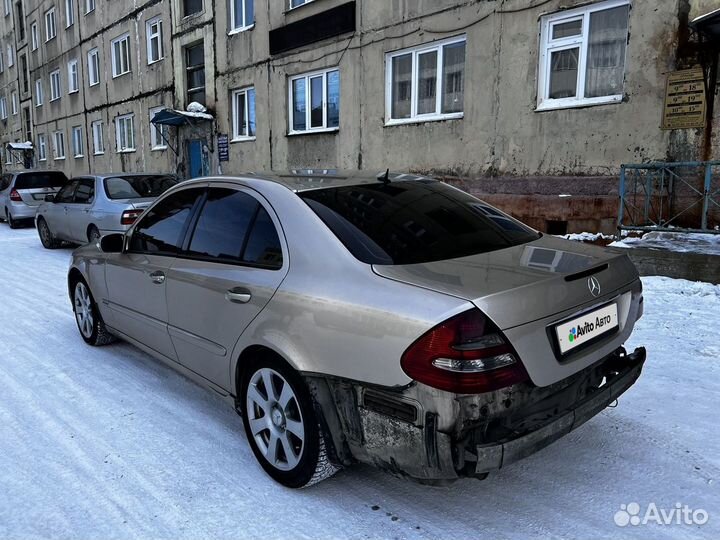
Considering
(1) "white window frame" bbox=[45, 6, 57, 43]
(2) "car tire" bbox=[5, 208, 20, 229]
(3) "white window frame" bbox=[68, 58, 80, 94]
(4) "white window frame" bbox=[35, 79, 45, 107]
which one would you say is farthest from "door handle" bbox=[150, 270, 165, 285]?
(4) "white window frame" bbox=[35, 79, 45, 107]

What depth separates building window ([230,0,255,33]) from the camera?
14.5m

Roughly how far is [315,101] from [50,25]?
2197 centimetres

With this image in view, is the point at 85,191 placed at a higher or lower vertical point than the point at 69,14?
lower

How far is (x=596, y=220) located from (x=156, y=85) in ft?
52.3

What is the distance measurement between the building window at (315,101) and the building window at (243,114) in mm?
1877

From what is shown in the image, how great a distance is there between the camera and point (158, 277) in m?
3.64

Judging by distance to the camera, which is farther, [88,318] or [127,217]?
[127,217]

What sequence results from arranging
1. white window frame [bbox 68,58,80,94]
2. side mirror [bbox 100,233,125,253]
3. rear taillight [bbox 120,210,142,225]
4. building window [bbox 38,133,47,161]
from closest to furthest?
side mirror [bbox 100,233,125,253] < rear taillight [bbox 120,210,142,225] < white window frame [bbox 68,58,80,94] < building window [bbox 38,133,47,161]

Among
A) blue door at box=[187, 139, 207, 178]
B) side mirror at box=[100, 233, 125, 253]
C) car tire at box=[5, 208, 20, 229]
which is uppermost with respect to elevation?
blue door at box=[187, 139, 207, 178]

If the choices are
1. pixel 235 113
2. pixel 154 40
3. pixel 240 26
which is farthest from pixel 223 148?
pixel 154 40

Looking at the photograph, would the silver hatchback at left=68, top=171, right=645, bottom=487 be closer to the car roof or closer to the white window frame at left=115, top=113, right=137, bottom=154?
the car roof

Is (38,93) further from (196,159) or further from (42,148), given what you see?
(196,159)

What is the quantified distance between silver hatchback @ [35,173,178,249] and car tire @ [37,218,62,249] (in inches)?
14.4

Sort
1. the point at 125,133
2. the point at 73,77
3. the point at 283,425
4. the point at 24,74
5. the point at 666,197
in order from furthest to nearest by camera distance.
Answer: the point at 24,74 < the point at 73,77 < the point at 125,133 < the point at 666,197 < the point at 283,425
